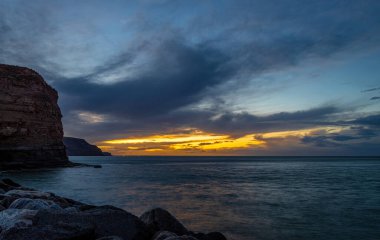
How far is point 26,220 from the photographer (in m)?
7.90

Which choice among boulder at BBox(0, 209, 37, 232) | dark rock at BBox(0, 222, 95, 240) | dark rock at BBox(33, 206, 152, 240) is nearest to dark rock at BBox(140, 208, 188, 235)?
dark rock at BBox(33, 206, 152, 240)

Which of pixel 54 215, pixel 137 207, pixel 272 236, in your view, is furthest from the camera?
pixel 137 207

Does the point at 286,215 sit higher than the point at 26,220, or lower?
lower

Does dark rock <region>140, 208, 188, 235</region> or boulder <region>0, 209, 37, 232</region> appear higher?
boulder <region>0, 209, 37, 232</region>

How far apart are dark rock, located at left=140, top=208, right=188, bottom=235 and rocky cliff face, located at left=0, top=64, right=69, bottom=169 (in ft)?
165

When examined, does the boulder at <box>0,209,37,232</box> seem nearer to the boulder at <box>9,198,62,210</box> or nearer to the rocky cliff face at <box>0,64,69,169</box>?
the boulder at <box>9,198,62,210</box>

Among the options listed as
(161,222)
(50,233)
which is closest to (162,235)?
(161,222)

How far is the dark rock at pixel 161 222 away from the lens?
932cm

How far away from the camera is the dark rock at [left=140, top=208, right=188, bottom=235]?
9.32 m

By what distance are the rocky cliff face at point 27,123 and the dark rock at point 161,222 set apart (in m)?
50.3

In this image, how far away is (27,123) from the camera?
5725 cm

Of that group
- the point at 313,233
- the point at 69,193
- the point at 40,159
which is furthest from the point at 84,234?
the point at 40,159

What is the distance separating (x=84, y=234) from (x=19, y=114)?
56203 mm

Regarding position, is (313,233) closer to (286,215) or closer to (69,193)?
(286,215)
